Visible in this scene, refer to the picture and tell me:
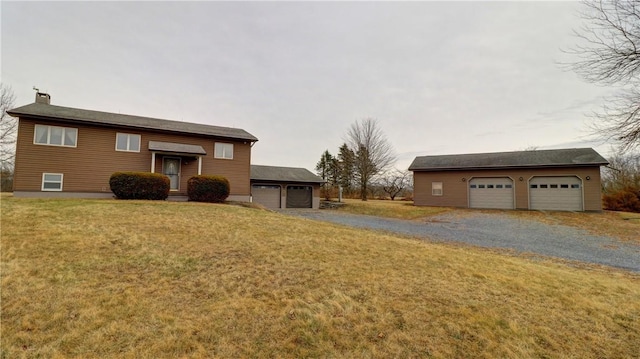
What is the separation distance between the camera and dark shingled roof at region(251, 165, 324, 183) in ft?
71.3

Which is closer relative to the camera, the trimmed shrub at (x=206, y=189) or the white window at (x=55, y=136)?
the white window at (x=55, y=136)

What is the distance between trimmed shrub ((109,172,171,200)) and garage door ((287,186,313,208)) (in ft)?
33.8

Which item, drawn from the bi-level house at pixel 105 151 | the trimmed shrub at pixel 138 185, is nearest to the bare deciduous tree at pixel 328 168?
the bi-level house at pixel 105 151

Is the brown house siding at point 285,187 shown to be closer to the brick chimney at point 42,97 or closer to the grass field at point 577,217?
the grass field at point 577,217

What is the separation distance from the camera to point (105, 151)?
553 inches

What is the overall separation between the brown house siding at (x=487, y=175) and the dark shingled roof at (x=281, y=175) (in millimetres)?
8962

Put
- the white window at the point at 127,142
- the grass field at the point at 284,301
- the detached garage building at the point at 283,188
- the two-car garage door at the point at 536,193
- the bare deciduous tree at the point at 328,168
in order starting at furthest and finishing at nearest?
the bare deciduous tree at the point at 328,168 < the detached garage building at the point at 283,188 < the two-car garage door at the point at 536,193 < the white window at the point at 127,142 < the grass field at the point at 284,301

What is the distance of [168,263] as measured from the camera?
211 inches

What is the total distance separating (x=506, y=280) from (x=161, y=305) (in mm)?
5969

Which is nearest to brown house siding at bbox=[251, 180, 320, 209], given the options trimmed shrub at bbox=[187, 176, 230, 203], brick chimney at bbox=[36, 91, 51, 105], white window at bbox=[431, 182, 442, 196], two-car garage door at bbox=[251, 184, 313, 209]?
two-car garage door at bbox=[251, 184, 313, 209]

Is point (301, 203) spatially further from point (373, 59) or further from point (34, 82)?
point (34, 82)

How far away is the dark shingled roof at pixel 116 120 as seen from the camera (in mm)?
12672

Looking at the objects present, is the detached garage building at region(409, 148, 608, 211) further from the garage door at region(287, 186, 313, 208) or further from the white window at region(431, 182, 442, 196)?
the garage door at region(287, 186, 313, 208)

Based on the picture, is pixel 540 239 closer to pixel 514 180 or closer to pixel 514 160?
pixel 514 180
